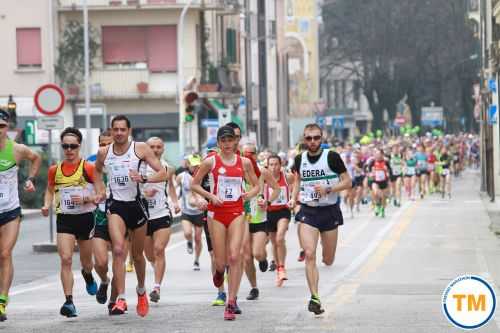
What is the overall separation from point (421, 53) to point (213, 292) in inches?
3112

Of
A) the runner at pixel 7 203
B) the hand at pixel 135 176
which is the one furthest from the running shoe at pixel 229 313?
the runner at pixel 7 203

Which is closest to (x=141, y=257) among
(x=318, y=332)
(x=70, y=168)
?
(x=70, y=168)

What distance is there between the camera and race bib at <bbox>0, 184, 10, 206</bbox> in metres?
14.5

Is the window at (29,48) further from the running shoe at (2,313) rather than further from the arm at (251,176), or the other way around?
the running shoe at (2,313)

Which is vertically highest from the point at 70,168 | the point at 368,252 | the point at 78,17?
the point at 78,17

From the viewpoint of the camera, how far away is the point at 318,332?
1291cm

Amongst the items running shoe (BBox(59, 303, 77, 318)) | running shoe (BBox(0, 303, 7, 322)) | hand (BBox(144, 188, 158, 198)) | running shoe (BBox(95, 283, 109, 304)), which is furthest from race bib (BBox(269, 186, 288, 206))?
running shoe (BBox(0, 303, 7, 322))

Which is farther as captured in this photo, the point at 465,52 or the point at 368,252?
the point at 465,52

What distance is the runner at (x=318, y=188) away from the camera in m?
15.0

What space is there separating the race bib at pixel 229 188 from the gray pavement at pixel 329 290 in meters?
1.11

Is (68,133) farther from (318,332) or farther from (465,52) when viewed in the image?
(465,52)

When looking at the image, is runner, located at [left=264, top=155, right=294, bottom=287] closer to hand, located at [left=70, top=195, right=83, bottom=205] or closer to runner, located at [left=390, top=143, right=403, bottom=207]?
hand, located at [left=70, top=195, right=83, bottom=205]

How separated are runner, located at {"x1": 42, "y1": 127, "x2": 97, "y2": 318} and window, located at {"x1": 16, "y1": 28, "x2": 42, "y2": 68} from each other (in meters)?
44.1

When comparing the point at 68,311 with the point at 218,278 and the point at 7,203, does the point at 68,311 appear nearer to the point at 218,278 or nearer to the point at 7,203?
the point at 7,203
